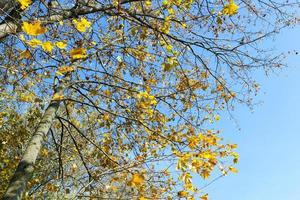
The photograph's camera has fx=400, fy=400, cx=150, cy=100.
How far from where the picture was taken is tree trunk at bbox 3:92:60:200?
575 centimetres

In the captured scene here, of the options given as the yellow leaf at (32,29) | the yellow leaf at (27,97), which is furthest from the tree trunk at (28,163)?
the yellow leaf at (32,29)

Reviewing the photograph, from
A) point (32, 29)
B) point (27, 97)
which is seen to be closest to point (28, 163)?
point (27, 97)

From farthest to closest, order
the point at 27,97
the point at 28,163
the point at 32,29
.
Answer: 1. the point at 27,97
2. the point at 28,163
3. the point at 32,29

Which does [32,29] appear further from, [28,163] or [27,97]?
[27,97]

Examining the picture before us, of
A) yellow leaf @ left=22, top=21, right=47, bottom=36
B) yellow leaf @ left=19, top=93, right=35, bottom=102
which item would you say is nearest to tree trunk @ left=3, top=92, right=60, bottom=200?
yellow leaf @ left=19, top=93, right=35, bottom=102

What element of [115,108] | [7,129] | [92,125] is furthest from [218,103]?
[7,129]

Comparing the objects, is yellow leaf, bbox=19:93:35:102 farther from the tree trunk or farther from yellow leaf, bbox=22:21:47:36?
yellow leaf, bbox=22:21:47:36

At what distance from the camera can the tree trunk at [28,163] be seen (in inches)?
227

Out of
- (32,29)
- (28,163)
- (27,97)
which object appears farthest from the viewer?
(27,97)

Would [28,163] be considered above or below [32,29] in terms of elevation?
above

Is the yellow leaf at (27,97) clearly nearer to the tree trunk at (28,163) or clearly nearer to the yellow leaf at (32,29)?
the tree trunk at (28,163)

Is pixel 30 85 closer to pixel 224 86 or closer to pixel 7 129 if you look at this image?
pixel 7 129

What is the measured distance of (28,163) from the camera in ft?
20.4

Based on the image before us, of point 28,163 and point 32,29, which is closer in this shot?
point 32,29
